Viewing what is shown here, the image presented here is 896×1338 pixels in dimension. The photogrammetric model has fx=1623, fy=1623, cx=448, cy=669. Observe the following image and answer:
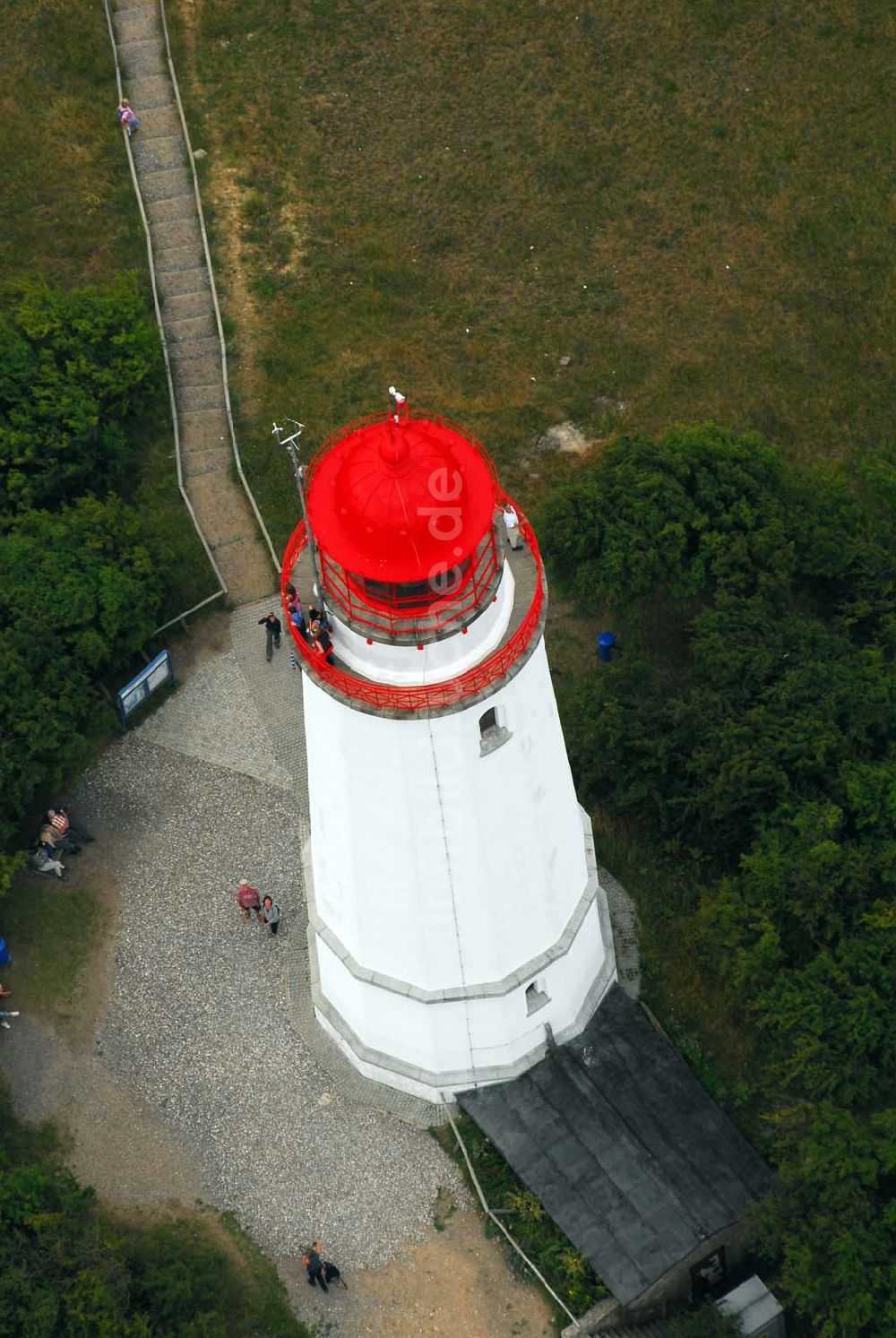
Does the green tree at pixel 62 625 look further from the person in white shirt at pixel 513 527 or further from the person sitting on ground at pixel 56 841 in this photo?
the person in white shirt at pixel 513 527

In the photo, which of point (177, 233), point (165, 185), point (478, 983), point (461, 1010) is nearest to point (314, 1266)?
point (461, 1010)

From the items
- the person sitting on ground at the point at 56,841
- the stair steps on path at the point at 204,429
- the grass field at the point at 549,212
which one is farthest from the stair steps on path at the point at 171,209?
the person sitting on ground at the point at 56,841

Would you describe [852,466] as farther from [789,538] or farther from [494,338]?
[494,338]

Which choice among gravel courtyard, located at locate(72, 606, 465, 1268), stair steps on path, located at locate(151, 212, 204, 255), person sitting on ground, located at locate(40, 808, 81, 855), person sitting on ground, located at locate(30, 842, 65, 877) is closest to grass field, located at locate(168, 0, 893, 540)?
stair steps on path, located at locate(151, 212, 204, 255)

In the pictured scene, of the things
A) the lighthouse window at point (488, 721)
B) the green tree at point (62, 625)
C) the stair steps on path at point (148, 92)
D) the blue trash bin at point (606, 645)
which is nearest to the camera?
the lighthouse window at point (488, 721)

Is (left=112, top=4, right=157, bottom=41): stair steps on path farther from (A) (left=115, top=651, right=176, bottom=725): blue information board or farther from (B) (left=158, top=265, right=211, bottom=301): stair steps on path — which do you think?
(A) (left=115, top=651, right=176, bottom=725): blue information board

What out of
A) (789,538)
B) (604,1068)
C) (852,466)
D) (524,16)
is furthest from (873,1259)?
(524,16)
